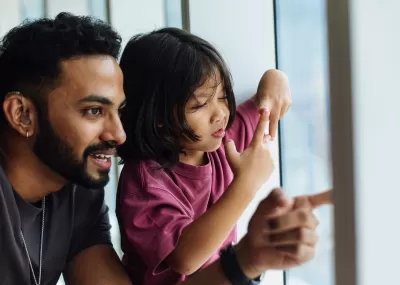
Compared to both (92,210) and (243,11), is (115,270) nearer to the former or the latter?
(92,210)

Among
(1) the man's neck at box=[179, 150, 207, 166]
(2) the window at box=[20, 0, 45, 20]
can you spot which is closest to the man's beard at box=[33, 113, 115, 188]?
(1) the man's neck at box=[179, 150, 207, 166]

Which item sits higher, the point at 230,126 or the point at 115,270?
the point at 230,126

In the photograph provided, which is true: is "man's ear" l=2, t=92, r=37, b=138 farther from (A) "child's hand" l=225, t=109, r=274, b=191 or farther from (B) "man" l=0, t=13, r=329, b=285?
(A) "child's hand" l=225, t=109, r=274, b=191

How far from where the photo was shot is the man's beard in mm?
979

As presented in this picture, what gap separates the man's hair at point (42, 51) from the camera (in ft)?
3.16

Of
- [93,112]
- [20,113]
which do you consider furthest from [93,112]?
[20,113]

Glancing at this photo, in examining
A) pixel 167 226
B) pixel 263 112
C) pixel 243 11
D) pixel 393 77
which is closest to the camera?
pixel 393 77

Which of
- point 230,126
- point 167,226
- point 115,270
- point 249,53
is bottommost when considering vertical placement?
point 115,270

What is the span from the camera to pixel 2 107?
991 mm

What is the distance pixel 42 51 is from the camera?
38.1 inches

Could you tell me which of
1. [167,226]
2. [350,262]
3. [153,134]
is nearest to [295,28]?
[153,134]

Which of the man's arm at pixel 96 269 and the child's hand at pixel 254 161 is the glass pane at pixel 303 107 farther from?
the man's arm at pixel 96 269

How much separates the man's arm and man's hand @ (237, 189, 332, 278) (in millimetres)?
414

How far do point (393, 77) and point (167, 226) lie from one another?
0.53 m
